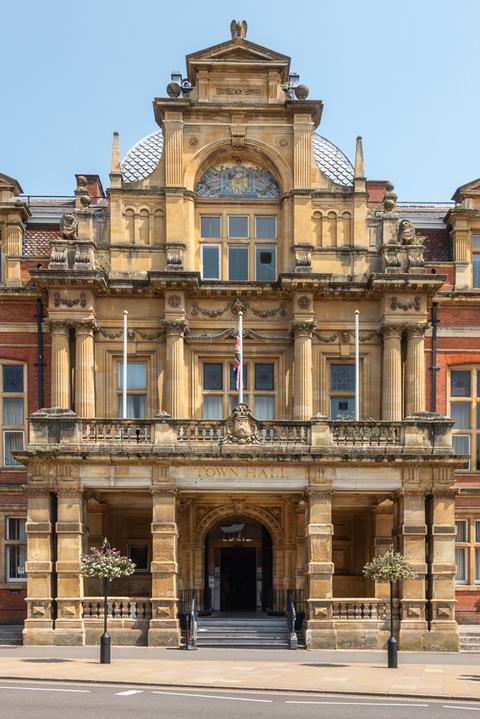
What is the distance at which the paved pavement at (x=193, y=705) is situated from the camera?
20.4 meters

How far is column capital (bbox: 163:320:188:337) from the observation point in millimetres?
39500

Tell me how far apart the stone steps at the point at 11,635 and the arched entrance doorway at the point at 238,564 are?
684 cm

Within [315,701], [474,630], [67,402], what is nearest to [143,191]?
[67,402]

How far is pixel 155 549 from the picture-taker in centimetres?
3419

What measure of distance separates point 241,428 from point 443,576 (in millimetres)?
7310

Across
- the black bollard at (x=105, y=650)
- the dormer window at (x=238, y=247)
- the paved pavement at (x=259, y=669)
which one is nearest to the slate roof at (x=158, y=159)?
the dormer window at (x=238, y=247)

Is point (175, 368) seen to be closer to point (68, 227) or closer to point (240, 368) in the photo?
point (240, 368)

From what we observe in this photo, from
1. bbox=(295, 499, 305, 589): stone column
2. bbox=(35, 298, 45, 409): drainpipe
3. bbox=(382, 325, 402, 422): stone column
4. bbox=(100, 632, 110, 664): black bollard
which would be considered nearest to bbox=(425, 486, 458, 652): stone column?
bbox=(382, 325, 402, 422): stone column

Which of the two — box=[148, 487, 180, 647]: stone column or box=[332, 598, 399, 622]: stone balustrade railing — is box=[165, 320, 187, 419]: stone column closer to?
box=[148, 487, 180, 647]: stone column

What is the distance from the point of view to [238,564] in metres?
40.8

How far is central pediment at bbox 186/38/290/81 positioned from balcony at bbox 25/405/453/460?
13.0m

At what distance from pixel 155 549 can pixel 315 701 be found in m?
12.0

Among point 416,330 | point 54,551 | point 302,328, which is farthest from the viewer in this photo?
point 302,328

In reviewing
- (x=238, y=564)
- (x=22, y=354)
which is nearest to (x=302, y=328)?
(x=238, y=564)
